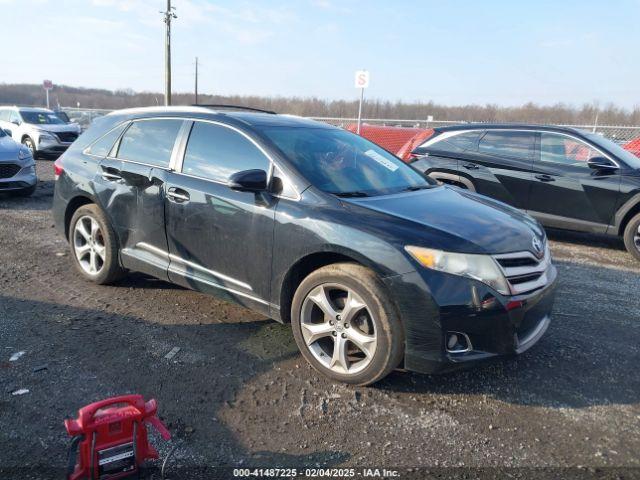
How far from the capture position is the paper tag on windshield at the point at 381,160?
13.8ft

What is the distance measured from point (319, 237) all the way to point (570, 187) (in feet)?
16.4

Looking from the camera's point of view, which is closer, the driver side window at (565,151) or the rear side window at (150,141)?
the rear side window at (150,141)

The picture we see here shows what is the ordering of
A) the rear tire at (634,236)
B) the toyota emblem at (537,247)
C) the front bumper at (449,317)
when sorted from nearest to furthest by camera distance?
the front bumper at (449,317), the toyota emblem at (537,247), the rear tire at (634,236)

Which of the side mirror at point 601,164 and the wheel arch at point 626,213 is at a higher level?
the side mirror at point 601,164

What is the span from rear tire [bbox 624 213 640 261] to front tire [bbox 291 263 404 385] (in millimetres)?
4919

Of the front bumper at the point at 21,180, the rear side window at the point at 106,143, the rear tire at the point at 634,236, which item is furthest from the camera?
the front bumper at the point at 21,180

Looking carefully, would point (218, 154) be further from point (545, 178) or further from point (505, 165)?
point (545, 178)

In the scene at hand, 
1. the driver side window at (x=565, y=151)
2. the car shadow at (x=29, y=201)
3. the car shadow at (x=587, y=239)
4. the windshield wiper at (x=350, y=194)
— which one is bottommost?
the car shadow at (x=29, y=201)

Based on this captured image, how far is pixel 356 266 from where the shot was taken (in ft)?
10.0

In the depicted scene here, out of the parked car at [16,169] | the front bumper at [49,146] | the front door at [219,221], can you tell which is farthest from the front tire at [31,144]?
the front door at [219,221]

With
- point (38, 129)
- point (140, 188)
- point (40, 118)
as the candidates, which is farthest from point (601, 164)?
point (40, 118)

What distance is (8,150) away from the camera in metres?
8.77

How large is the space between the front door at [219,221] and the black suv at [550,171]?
463cm

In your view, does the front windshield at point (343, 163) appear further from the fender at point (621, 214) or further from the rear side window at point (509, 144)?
the fender at point (621, 214)
